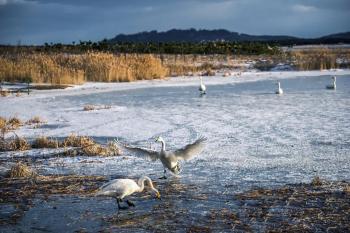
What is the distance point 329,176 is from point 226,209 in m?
2.19

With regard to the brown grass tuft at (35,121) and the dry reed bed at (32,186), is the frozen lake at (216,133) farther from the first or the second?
the dry reed bed at (32,186)

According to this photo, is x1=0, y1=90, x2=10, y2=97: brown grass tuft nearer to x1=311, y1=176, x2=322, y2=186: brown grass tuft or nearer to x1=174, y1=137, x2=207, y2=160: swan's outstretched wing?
x1=174, y1=137, x2=207, y2=160: swan's outstretched wing

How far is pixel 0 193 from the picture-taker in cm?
775

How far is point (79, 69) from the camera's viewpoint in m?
28.6

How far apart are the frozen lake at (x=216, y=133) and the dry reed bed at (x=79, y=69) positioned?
4.62 meters

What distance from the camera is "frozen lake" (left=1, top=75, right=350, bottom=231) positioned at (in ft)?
26.6

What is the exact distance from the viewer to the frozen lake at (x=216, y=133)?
26.6 ft

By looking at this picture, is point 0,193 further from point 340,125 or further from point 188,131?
point 340,125

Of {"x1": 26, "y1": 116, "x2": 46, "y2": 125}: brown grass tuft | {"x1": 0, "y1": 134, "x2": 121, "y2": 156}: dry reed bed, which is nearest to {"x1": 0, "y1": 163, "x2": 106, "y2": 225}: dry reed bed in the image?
{"x1": 0, "y1": 134, "x2": 121, "y2": 156}: dry reed bed

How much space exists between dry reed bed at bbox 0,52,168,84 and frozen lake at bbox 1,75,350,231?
462cm

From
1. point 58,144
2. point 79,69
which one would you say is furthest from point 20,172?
point 79,69

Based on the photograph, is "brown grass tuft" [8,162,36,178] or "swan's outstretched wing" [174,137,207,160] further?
"brown grass tuft" [8,162,36,178]

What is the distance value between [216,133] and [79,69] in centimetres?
1734

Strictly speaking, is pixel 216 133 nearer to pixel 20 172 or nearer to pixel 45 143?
pixel 45 143
